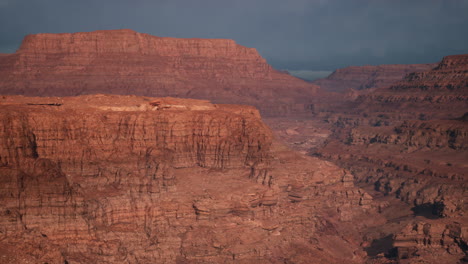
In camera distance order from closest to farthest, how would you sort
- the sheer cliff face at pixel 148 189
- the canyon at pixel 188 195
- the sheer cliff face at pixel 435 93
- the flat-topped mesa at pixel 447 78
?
1. the sheer cliff face at pixel 148 189
2. the canyon at pixel 188 195
3. the sheer cliff face at pixel 435 93
4. the flat-topped mesa at pixel 447 78

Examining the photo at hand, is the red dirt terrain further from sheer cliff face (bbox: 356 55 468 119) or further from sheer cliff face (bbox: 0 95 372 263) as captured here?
sheer cliff face (bbox: 0 95 372 263)

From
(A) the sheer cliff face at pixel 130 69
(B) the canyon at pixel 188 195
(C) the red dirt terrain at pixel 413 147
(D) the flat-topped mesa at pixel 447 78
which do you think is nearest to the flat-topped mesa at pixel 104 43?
(A) the sheer cliff face at pixel 130 69

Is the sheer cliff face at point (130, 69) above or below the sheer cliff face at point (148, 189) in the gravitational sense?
above

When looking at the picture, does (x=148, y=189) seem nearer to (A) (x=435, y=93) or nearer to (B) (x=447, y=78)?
(A) (x=435, y=93)

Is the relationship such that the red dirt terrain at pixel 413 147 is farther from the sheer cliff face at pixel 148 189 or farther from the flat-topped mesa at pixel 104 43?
the flat-topped mesa at pixel 104 43

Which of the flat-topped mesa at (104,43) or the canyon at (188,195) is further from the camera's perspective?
the flat-topped mesa at (104,43)

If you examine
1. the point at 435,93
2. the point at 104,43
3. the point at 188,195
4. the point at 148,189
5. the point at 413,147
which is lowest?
the point at 413,147

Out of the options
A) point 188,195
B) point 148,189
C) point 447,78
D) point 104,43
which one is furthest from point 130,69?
point 148,189
